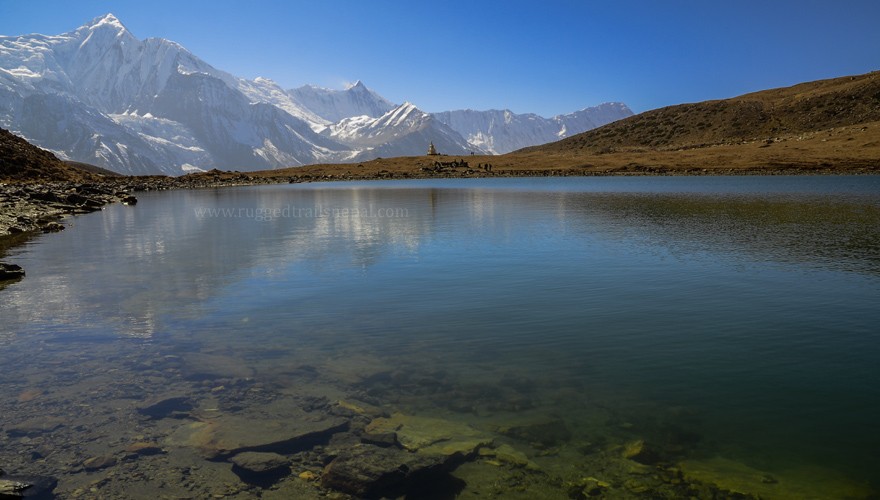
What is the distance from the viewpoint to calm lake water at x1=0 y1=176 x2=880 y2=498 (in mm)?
11016

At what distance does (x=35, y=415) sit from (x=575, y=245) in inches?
1047

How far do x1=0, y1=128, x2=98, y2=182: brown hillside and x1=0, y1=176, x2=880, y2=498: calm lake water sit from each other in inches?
2970

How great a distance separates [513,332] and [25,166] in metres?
114

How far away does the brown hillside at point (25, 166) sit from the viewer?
3772 inches

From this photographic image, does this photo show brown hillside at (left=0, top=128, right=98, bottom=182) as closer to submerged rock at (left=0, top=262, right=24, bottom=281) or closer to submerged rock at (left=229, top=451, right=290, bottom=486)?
submerged rock at (left=0, top=262, right=24, bottom=281)

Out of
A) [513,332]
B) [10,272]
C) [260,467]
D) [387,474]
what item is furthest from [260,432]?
[10,272]

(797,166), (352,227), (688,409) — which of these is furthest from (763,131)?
(688,409)

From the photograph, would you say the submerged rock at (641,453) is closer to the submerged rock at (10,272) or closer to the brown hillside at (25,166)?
the submerged rock at (10,272)

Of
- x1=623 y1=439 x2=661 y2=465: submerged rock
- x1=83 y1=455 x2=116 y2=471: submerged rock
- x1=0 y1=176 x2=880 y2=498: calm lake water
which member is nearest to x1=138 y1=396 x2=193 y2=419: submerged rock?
x1=0 y1=176 x2=880 y2=498: calm lake water

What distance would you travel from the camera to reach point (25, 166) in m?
102

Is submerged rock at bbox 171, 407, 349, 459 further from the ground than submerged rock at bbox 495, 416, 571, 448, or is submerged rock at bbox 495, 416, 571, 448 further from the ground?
submerged rock at bbox 171, 407, 349, 459

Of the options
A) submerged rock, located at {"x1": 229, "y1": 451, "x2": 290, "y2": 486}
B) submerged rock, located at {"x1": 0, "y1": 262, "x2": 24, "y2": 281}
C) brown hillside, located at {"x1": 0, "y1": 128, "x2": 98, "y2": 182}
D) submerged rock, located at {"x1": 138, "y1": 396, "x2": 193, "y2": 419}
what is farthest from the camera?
brown hillside, located at {"x1": 0, "y1": 128, "x2": 98, "y2": 182}

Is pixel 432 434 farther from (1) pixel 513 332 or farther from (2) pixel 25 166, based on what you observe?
(2) pixel 25 166

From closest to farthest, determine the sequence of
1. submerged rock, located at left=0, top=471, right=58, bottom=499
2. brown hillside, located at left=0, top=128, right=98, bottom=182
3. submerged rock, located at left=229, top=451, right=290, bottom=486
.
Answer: submerged rock, located at left=0, top=471, right=58, bottom=499, submerged rock, located at left=229, top=451, right=290, bottom=486, brown hillside, located at left=0, top=128, right=98, bottom=182
